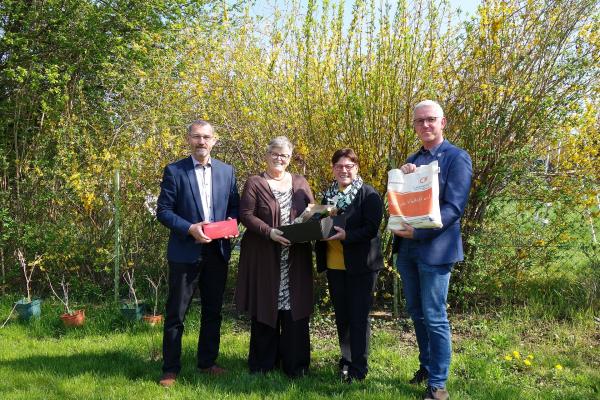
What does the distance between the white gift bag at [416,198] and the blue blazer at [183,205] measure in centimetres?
128

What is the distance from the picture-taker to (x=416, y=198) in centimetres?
307

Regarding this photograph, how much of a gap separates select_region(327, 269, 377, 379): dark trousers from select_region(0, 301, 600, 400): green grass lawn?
159 mm

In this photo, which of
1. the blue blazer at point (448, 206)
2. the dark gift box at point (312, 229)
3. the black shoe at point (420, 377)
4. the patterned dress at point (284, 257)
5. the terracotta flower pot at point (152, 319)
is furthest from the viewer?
the terracotta flower pot at point (152, 319)

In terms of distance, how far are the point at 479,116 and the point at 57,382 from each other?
4066 mm

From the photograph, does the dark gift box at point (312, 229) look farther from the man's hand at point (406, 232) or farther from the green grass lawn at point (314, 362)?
the green grass lawn at point (314, 362)

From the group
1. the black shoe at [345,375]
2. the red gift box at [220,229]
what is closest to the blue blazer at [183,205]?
the red gift box at [220,229]

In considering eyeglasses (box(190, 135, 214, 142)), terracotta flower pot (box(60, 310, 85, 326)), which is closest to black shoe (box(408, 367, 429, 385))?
eyeglasses (box(190, 135, 214, 142))

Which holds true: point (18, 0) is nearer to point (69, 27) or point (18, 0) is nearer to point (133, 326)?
point (69, 27)

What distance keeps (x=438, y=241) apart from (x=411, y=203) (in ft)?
0.97

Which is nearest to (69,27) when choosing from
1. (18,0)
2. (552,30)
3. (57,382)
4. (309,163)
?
(18,0)

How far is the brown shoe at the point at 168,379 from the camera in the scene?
365 cm

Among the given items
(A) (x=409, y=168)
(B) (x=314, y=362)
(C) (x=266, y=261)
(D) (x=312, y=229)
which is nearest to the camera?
(A) (x=409, y=168)

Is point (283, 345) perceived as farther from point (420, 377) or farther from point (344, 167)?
point (344, 167)

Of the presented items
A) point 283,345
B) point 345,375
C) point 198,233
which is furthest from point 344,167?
point 345,375
